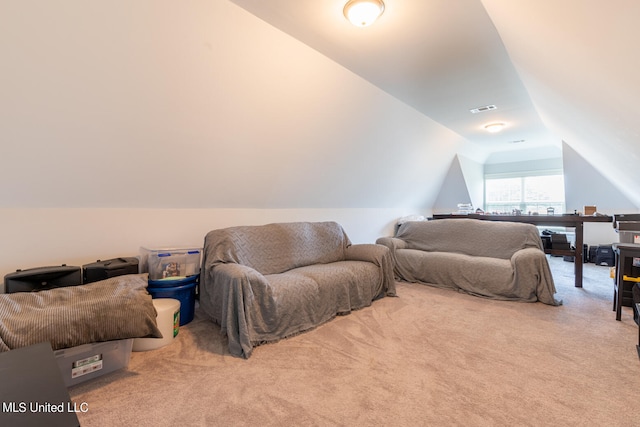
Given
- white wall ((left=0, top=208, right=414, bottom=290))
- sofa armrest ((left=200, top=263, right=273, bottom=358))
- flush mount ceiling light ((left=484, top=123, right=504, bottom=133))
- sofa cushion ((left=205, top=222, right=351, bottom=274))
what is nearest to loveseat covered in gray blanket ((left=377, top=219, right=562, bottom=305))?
sofa cushion ((left=205, top=222, right=351, bottom=274))

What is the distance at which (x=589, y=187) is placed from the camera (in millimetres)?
5445

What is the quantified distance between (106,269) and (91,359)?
797 millimetres

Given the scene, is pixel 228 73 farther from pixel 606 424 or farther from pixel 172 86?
pixel 606 424

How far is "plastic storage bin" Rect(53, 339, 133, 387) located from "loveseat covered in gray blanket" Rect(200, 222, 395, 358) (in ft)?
2.12

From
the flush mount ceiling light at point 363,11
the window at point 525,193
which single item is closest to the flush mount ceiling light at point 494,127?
the window at point 525,193

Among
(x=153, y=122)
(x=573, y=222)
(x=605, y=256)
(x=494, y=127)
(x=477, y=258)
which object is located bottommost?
(x=605, y=256)

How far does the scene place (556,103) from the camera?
2979 millimetres

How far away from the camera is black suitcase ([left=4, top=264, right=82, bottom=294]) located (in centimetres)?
194

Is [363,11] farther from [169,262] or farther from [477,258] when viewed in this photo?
[477,258]

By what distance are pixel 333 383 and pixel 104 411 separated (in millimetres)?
1181

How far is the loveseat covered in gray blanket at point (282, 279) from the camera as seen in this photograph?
212 centimetres

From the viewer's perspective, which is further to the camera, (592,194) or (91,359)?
(592,194)

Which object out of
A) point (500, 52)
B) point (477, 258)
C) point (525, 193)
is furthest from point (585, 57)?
point (525, 193)

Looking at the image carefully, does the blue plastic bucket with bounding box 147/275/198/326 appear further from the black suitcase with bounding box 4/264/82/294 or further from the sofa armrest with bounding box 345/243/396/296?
the sofa armrest with bounding box 345/243/396/296
